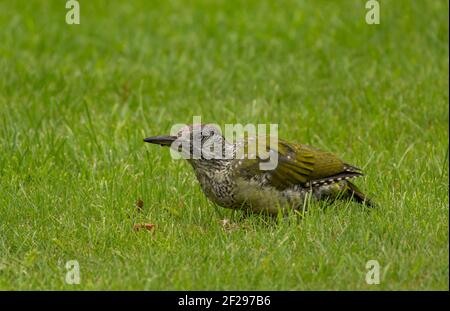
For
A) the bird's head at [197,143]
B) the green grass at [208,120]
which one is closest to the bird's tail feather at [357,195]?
the green grass at [208,120]

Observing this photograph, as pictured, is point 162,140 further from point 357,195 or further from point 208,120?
point 208,120

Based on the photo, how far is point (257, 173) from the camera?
273 inches

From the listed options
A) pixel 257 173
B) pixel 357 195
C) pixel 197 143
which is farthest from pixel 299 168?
pixel 197 143

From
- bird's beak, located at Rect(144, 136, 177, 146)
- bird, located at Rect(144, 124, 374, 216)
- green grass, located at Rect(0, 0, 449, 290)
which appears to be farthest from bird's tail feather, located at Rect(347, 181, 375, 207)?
bird's beak, located at Rect(144, 136, 177, 146)

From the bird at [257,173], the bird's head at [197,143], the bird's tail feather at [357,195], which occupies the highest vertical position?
the bird's head at [197,143]

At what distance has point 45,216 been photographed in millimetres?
6918

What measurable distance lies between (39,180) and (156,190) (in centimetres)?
95

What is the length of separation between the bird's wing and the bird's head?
0.18 metres

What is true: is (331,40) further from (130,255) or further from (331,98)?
(130,255)

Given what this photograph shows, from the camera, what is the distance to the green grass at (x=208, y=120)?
19.7ft

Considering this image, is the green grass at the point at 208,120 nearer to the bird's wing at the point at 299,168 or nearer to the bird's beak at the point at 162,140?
the bird's wing at the point at 299,168

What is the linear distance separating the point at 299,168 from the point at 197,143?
2.52 feet

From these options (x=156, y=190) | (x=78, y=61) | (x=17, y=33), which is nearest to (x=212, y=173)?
(x=156, y=190)

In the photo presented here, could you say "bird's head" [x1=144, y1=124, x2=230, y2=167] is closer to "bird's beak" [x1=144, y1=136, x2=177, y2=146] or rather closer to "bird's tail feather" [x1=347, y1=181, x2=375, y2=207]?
"bird's beak" [x1=144, y1=136, x2=177, y2=146]
